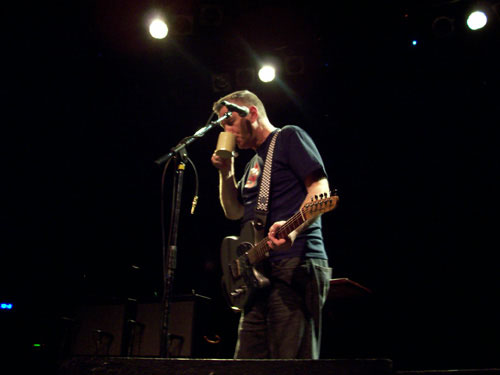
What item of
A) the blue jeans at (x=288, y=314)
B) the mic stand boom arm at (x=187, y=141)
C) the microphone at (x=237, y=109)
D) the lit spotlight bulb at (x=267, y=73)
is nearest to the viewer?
the blue jeans at (x=288, y=314)

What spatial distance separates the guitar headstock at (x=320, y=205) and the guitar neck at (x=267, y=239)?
0.04 m

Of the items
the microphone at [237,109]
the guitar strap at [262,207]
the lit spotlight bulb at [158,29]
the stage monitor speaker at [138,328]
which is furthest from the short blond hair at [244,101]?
the stage monitor speaker at [138,328]

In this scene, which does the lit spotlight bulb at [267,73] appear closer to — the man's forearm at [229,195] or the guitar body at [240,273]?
the man's forearm at [229,195]

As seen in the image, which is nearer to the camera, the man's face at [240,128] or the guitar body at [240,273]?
the guitar body at [240,273]

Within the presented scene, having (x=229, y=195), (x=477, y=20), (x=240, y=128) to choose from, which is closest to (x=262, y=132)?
(x=240, y=128)

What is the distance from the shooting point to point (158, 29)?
4871 millimetres

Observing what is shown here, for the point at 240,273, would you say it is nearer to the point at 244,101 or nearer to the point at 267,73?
the point at 244,101

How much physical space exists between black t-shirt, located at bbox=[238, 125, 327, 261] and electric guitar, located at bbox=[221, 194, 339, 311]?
0.10 m

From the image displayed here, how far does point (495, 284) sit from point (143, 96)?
5159mm

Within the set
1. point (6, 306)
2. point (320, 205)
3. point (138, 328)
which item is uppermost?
point (320, 205)

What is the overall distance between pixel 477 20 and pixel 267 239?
3.95 m

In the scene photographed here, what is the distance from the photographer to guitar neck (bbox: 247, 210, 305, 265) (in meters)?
2.01

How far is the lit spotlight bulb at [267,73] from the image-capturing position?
17.6 feet

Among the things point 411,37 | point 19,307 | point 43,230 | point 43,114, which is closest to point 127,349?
point 19,307
